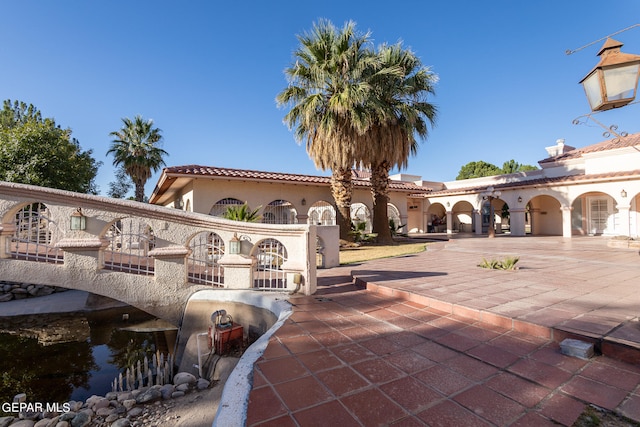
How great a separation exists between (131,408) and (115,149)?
24760mm

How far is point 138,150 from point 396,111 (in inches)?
813

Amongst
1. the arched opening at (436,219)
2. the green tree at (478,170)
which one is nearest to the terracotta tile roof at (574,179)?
the arched opening at (436,219)

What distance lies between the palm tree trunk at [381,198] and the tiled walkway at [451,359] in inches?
417

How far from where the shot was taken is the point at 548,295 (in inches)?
183

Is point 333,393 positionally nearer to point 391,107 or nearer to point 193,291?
point 193,291

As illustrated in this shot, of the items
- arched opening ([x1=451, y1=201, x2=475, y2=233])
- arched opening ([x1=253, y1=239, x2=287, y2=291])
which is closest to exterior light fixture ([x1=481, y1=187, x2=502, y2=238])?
arched opening ([x1=451, y1=201, x2=475, y2=233])

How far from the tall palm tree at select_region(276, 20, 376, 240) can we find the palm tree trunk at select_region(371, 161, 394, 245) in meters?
2.15

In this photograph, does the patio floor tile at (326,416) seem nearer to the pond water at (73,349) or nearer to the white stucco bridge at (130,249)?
the white stucco bridge at (130,249)

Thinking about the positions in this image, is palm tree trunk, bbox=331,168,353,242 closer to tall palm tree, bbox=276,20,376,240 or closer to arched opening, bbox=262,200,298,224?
tall palm tree, bbox=276,20,376,240

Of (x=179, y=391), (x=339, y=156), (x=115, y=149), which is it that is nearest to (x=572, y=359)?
(x=179, y=391)

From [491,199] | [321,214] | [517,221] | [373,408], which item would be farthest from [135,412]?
[321,214]

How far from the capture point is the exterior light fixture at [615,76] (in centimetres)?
338

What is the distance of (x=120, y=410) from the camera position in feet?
12.3

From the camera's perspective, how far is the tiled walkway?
2070 mm
